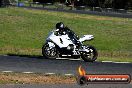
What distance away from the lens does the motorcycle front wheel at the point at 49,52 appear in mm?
18969

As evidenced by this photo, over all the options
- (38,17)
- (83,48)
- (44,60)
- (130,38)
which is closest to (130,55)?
(83,48)

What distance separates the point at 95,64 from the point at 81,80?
8.65 m

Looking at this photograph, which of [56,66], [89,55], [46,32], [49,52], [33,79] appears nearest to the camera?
[33,79]

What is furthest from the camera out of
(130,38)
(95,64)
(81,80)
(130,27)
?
(130,27)

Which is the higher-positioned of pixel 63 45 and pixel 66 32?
pixel 66 32

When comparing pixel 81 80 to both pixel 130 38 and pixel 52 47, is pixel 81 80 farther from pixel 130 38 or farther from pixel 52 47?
pixel 130 38

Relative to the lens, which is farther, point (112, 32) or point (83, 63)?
point (112, 32)

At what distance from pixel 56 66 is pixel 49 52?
2.79 m

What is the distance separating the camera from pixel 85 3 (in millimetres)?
87375

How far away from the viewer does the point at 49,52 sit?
19031 mm

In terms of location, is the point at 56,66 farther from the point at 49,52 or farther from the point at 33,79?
the point at 33,79

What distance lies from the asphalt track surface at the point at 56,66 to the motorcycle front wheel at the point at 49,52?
64cm

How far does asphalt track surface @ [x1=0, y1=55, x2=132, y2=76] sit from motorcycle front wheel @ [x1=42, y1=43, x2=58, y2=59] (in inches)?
25.1

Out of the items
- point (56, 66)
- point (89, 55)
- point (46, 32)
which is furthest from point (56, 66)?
point (46, 32)
